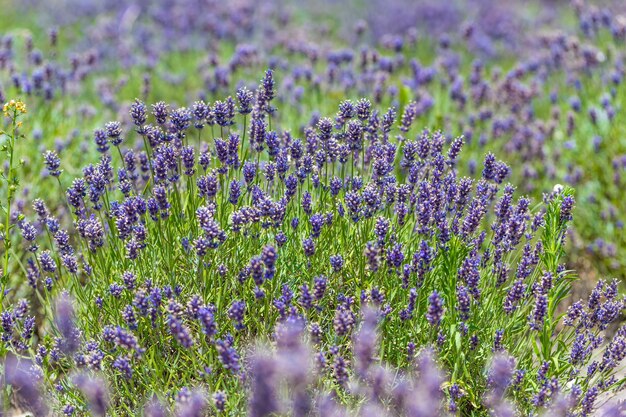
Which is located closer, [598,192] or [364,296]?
[364,296]

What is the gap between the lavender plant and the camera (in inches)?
106

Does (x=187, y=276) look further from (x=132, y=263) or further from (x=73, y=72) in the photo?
(x=73, y=72)

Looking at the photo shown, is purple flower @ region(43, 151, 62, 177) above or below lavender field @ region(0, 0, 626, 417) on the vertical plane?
above

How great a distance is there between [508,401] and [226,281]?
1.15 meters

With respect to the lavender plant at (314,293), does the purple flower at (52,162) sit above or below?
above

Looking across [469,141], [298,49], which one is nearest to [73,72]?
[298,49]

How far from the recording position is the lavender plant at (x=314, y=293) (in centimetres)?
269

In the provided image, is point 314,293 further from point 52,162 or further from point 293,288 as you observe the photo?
point 52,162

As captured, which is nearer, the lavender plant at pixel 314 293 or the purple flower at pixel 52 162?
the lavender plant at pixel 314 293

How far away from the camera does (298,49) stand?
728 cm

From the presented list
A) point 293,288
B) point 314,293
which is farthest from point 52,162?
point 314,293

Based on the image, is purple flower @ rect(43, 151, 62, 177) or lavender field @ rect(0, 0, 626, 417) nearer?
lavender field @ rect(0, 0, 626, 417)

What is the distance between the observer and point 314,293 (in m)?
2.68

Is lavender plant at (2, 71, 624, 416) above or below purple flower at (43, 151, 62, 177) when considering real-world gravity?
below
